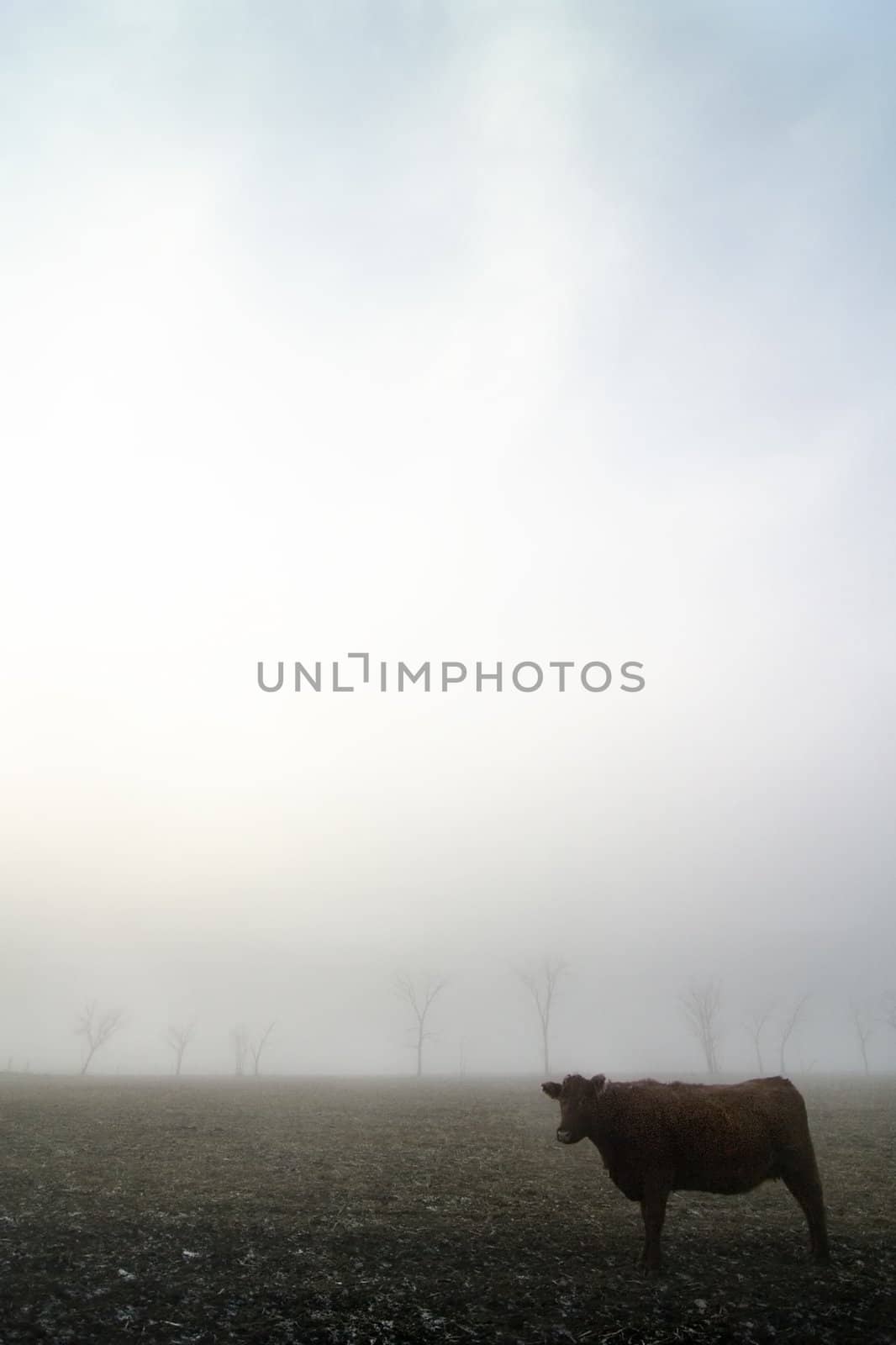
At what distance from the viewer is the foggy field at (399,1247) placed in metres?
9.72

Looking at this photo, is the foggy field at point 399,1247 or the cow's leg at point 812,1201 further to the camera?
the cow's leg at point 812,1201

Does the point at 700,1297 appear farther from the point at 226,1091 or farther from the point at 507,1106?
the point at 226,1091

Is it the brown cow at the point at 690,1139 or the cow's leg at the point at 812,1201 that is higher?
the brown cow at the point at 690,1139

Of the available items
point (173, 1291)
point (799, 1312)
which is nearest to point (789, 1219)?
point (799, 1312)

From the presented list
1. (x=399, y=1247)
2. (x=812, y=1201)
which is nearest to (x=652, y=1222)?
(x=812, y=1201)

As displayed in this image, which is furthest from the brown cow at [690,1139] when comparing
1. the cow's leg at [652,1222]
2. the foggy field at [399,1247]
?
the foggy field at [399,1247]

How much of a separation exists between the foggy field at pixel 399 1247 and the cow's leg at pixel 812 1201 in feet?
1.23

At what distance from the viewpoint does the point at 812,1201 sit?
40.9ft

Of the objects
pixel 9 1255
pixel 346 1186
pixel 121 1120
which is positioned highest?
pixel 9 1255

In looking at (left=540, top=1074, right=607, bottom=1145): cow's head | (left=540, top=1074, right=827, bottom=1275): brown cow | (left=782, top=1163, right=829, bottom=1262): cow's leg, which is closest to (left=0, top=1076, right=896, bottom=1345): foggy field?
(left=782, top=1163, right=829, bottom=1262): cow's leg

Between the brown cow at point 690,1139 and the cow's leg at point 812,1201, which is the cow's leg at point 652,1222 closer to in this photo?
the brown cow at point 690,1139

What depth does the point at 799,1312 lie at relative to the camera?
396 inches

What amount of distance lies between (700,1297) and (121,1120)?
1053 inches

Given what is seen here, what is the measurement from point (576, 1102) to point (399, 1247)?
431 cm
